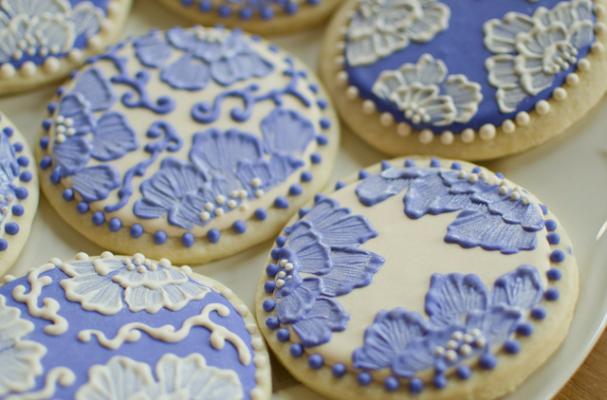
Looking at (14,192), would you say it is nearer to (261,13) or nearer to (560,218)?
(261,13)

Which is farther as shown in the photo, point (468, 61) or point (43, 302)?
point (468, 61)

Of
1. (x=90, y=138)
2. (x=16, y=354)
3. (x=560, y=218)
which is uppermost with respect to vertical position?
(x=560, y=218)

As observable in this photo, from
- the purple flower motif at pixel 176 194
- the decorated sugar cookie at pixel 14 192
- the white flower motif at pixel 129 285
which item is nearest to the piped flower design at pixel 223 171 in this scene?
the purple flower motif at pixel 176 194

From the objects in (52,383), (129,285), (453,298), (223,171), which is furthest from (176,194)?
(453,298)

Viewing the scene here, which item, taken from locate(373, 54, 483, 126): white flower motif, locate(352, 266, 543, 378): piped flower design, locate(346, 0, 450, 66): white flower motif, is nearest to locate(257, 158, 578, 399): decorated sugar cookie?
locate(352, 266, 543, 378): piped flower design

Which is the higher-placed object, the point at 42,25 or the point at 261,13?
the point at 261,13

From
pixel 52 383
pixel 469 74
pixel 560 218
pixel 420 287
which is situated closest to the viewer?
pixel 52 383

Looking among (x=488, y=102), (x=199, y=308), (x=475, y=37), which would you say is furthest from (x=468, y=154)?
(x=199, y=308)

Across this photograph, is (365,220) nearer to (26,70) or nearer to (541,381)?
(541,381)
